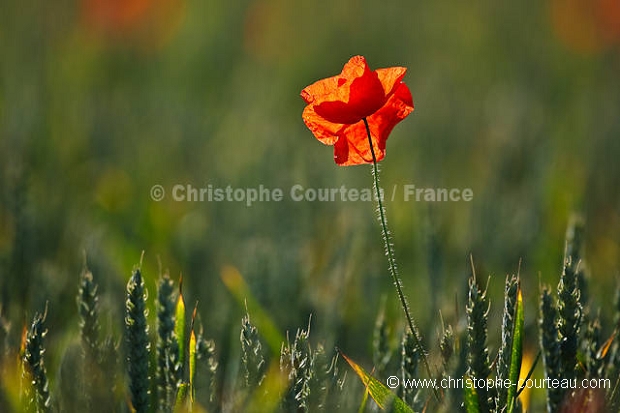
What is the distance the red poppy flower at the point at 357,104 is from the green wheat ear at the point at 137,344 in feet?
0.93

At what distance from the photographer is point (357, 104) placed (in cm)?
82

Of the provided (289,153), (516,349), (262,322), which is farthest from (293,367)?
(289,153)

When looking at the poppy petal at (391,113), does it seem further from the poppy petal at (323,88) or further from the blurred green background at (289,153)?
the blurred green background at (289,153)

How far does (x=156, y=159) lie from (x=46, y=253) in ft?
2.31

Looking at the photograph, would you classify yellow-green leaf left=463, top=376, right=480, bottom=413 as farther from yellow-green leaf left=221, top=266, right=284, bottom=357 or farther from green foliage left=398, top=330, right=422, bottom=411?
yellow-green leaf left=221, top=266, right=284, bottom=357

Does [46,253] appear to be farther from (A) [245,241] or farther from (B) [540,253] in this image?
(B) [540,253]

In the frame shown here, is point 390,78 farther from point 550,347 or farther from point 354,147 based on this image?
point 550,347

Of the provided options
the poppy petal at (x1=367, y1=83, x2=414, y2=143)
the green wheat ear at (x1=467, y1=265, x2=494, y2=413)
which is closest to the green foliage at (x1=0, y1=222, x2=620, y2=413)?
the green wheat ear at (x1=467, y1=265, x2=494, y2=413)

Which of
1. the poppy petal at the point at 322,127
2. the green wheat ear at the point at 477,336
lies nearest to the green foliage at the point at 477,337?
the green wheat ear at the point at 477,336

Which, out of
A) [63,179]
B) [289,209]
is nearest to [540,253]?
[289,209]

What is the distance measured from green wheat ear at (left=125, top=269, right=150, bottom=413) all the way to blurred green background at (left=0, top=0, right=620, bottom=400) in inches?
8.1

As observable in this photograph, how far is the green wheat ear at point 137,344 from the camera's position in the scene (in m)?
0.75

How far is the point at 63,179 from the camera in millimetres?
1816

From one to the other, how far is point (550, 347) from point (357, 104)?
322 mm
